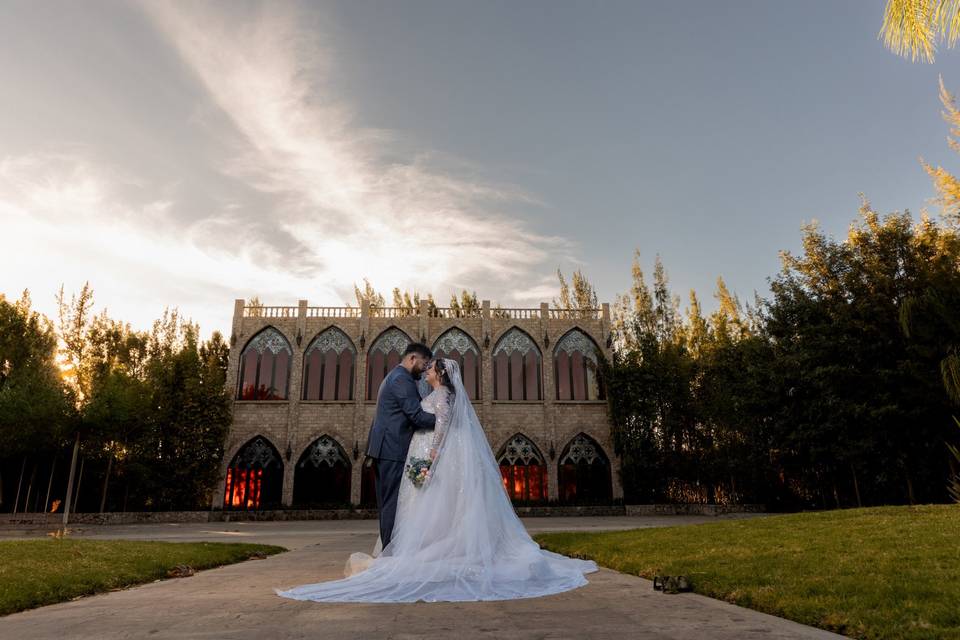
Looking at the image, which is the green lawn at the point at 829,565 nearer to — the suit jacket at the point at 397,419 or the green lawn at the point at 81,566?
the suit jacket at the point at 397,419

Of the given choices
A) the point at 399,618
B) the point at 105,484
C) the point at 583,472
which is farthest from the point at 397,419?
the point at 105,484

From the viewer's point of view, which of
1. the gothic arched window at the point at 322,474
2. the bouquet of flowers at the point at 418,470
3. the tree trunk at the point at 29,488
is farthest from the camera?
the gothic arched window at the point at 322,474

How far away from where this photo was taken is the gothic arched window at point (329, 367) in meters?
30.2

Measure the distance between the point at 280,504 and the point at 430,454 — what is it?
25.1 metres

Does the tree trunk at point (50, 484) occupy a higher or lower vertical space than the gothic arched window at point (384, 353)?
lower

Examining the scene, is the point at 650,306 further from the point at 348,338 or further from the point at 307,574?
the point at 307,574

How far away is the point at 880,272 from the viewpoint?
65.7ft

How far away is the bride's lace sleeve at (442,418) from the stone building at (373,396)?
76.7 feet

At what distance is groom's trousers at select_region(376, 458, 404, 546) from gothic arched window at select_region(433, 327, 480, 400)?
24.3m

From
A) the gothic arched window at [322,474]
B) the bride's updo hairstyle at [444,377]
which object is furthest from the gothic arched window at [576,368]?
the bride's updo hairstyle at [444,377]

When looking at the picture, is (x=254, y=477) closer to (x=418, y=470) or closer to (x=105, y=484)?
(x=105, y=484)

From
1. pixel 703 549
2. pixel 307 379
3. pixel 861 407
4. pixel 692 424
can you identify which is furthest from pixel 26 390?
pixel 861 407

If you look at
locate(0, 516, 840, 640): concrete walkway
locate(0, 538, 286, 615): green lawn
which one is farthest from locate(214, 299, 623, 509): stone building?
locate(0, 516, 840, 640): concrete walkway

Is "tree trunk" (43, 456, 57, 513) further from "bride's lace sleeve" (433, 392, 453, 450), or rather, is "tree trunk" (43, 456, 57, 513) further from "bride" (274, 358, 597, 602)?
"bride's lace sleeve" (433, 392, 453, 450)
